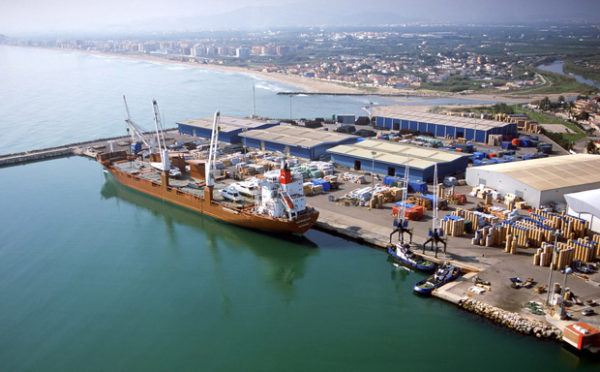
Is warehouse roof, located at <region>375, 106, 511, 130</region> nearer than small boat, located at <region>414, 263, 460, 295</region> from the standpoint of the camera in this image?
No

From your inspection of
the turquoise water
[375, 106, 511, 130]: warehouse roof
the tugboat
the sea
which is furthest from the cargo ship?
[375, 106, 511, 130]: warehouse roof

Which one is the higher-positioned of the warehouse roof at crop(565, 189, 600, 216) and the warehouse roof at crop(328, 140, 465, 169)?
the warehouse roof at crop(328, 140, 465, 169)

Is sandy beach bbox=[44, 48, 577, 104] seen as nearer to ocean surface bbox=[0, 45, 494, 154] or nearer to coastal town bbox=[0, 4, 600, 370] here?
ocean surface bbox=[0, 45, 494, 154]

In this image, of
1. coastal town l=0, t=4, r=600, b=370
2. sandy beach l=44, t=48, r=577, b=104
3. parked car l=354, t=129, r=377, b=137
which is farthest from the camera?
sandy beach l=44, t=48, r=577, b=104

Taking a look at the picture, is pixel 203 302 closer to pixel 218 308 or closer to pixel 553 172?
pixel 218 308

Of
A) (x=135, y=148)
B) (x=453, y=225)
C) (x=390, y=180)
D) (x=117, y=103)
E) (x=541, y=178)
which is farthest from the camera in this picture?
(x=117, y=103)

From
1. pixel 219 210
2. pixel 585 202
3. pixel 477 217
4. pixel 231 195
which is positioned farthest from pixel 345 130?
pixel 585 202
